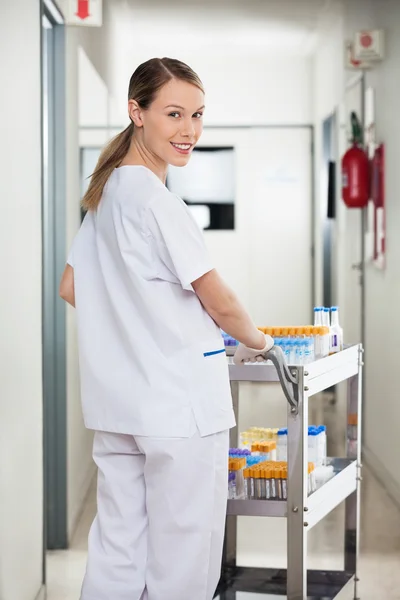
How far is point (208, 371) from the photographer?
189 cm

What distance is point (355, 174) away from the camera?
5.02m

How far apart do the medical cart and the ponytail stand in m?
0.57

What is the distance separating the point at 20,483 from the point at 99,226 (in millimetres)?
1081

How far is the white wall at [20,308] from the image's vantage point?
8.15 ft

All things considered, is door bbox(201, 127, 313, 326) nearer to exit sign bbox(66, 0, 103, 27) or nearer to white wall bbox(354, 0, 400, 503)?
white wall bbox(354, 0, 400, 503)

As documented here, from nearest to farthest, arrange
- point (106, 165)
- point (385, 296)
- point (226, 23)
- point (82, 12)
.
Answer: point (106, 165), point (82, 12), point (385, 296), point (226, 23)

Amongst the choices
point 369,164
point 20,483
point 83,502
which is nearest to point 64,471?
point 83,502

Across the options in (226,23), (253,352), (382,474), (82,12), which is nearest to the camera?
(253,352)

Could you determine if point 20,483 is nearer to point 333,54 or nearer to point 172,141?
point 172,141

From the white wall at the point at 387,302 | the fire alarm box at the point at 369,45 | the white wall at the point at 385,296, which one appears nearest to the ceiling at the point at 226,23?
the white wall at the point at 385,296

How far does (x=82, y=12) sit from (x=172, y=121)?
70.9 inches

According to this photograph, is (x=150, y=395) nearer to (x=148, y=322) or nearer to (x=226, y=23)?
(x=148, y=322)

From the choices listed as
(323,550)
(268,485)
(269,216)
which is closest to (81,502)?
(323,550)

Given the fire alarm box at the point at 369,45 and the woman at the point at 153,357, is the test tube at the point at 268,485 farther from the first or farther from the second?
the fire alarm box at the point at 369,45
